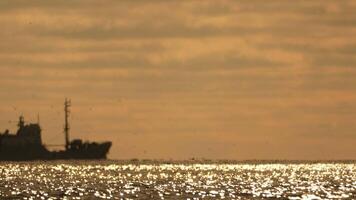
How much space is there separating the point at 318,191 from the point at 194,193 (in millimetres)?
15299

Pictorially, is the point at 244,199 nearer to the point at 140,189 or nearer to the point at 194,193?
the point at 194,193

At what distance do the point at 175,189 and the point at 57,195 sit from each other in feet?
54.0

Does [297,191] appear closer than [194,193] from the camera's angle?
No

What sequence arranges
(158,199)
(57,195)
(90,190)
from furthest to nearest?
(90,190)
(57,195)
(158,199)

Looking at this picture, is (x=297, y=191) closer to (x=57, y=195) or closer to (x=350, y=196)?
(x=350, y=196)

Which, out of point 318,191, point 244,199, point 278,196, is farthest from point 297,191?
point 244,199

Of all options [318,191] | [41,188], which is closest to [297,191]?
[318,191]

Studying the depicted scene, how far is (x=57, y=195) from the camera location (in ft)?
315

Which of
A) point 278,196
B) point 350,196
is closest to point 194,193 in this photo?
point 278,196

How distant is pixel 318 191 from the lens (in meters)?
109

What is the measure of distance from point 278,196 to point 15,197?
77.9 ft

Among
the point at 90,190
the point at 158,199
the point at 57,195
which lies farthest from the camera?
the point at 90,190

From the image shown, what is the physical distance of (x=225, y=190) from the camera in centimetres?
10838

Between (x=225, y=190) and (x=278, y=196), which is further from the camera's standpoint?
(x=225, y=190)
